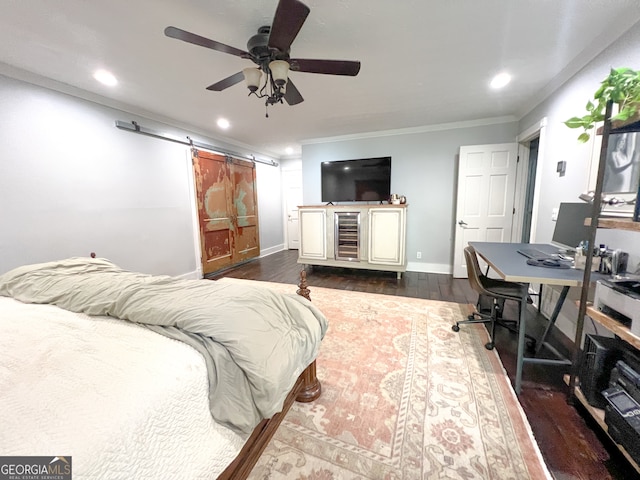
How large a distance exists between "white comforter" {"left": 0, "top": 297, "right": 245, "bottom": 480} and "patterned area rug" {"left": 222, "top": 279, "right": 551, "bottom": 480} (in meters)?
0.53

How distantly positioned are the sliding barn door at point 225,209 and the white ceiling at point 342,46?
125 cm

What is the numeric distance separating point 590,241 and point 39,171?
439cm

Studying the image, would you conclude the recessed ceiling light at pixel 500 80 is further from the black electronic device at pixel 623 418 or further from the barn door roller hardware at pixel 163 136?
the barn door roller hardware at pixel 163 136

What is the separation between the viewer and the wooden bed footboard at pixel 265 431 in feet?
3.44

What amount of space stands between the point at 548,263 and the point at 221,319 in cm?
218

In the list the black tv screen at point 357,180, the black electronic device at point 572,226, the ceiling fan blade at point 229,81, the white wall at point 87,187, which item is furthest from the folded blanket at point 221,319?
the black tv screen at point 357,180

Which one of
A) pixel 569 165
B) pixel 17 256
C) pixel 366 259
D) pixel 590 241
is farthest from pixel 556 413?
pixel 17 256

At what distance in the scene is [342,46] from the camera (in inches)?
79.0

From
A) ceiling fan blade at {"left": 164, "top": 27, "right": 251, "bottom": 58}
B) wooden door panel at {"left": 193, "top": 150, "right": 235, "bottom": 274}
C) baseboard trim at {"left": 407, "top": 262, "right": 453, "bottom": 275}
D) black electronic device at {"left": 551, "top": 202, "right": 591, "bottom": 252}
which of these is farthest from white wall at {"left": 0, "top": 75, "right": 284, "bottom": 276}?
black electronic device at {"left": 551, "top": 202, "right": 591, "bottom": 252}

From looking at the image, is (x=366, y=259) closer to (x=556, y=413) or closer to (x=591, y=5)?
(x=556, y=413)

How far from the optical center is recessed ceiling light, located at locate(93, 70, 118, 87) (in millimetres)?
2361

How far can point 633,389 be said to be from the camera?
113cm

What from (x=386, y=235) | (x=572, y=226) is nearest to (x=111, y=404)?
(x=572, y=226)

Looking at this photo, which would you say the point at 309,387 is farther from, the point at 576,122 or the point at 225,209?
the point at 225,209
